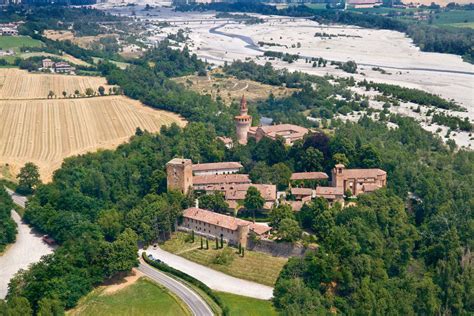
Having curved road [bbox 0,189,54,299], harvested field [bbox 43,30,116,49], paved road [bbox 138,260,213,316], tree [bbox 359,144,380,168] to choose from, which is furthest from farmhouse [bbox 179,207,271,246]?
harvested field [bbox 43,30,116,49]

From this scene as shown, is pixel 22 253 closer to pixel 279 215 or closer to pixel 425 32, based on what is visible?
pixel 279 215

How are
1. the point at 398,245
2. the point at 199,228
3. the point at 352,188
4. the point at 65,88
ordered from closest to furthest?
the point at 398,245
the point at 199,228
the point at 352,188
the point at 65,88

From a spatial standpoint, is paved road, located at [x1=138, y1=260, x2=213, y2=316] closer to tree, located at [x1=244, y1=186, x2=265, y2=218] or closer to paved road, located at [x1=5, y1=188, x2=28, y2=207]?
tree, located at [x1=244, y1=186, x2=265, y2=218]

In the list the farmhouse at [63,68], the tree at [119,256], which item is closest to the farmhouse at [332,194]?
the tree at [119,256]

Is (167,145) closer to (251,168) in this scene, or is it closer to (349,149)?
(251,168)

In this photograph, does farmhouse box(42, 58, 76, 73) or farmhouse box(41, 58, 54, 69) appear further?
farmhouse box(41, 58, 54, 69)

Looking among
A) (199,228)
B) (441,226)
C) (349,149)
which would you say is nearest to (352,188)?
(349,149)
